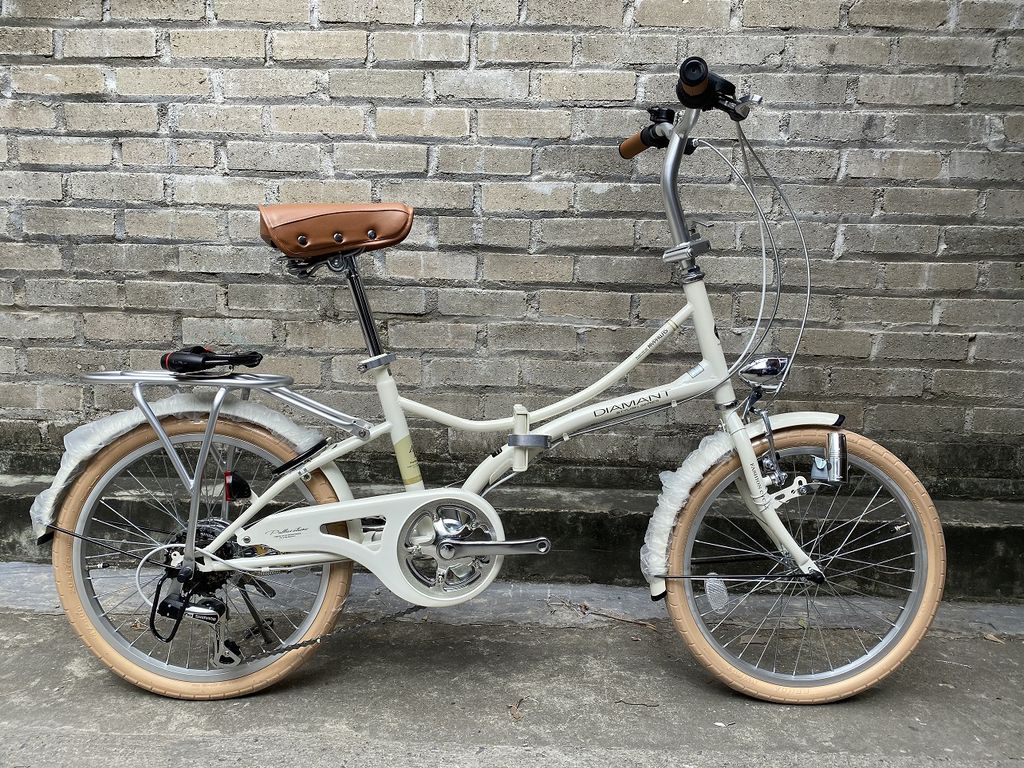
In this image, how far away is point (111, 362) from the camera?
11.2 ft

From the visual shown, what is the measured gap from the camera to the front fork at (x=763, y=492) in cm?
251

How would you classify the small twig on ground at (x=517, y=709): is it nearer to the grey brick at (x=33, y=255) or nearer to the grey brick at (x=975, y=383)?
the grey brick at (x=975, y=383)

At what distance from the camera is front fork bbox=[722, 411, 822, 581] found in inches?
98.7

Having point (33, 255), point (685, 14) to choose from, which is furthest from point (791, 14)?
point (33, 255)

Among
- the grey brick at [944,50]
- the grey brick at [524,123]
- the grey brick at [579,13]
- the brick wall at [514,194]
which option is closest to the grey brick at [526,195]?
the brick wall at [514,194]

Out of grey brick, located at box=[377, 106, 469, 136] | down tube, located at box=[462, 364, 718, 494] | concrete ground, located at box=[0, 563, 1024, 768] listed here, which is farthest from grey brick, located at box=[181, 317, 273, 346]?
down tube, located at box=[462, 364, 718, 494]

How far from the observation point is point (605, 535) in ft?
10.6

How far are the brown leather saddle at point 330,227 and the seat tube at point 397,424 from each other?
0.39 m

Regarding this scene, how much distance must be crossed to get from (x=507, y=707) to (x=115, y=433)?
1461mm

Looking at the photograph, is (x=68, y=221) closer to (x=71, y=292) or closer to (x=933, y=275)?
(x=71, y=292)

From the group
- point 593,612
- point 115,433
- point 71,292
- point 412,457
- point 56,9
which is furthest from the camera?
point 71,292

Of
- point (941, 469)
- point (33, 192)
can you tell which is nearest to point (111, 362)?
point (33, 192)

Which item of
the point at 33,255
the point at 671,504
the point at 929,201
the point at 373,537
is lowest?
the point at 373,537

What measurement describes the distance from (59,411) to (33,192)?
916 millimetres
